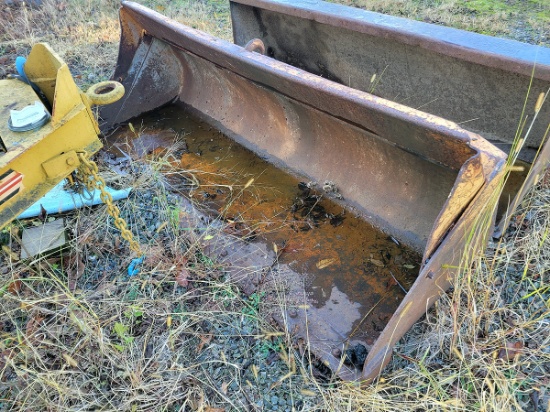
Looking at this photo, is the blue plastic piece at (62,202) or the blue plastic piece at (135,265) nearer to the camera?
the blue plastic piece at (135,265)

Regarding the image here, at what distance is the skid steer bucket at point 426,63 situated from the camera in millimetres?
2082

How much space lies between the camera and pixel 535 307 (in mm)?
1965

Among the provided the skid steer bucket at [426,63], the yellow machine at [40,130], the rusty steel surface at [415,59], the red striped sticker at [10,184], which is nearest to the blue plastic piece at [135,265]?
the yellow machine at [40,130]

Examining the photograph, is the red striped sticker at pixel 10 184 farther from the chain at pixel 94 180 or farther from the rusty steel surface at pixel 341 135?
the rusty steel surface at pixel 341 135

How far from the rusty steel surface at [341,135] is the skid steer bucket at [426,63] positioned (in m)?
0.44

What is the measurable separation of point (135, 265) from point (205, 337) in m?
0.61

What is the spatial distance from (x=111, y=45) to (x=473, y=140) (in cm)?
454

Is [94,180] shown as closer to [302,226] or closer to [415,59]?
[302,226]

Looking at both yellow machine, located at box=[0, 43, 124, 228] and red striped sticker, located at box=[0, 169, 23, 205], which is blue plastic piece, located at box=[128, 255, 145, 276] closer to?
yellow machine, located at box=[0, 43, 124, 228]

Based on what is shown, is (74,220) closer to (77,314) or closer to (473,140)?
(77,314)

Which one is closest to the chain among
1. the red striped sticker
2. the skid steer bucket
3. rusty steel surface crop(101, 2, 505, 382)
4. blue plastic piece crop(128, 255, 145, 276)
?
blue plastic piece crop(128, 255, 145, 276)

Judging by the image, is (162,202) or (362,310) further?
(162,202)

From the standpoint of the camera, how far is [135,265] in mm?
2266

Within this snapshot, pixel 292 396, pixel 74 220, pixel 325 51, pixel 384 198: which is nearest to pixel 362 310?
pixel 292 396
